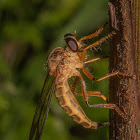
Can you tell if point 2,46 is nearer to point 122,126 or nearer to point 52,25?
point 52,25

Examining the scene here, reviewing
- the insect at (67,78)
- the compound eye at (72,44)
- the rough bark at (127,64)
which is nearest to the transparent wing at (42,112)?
the insect at (67,78)

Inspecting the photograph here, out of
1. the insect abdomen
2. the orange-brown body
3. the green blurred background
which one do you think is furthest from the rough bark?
the green blurred background

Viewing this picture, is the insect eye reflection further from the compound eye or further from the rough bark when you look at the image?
the rough bark

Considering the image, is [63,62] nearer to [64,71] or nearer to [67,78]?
[64,71]

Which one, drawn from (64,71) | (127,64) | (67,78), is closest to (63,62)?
(64,71)

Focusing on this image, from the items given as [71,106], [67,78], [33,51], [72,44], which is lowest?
[71,106]

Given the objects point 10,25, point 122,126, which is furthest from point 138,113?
point 10,25
